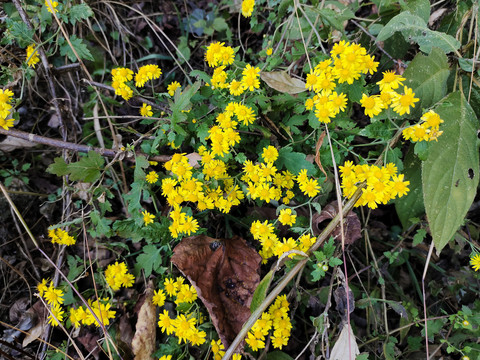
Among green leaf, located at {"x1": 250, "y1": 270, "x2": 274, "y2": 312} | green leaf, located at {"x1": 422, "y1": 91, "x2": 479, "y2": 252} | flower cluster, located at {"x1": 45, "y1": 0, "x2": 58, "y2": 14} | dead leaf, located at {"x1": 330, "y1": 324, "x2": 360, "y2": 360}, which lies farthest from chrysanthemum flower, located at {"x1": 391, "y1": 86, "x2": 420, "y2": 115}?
flower cluster, located at {"x1": 45, "y1": 0, "x2": 58, "y2": 14}

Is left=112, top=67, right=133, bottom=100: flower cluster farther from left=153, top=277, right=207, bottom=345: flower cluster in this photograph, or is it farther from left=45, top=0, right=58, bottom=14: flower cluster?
left=153, top=277, right=207, bottom=345: flower cluster

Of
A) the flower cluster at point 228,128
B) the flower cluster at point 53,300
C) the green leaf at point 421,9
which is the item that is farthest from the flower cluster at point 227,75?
the flower cluster at point 53,300

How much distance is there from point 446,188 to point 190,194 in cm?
135

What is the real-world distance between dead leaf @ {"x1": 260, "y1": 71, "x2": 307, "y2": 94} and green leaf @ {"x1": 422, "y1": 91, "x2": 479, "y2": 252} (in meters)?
0.74

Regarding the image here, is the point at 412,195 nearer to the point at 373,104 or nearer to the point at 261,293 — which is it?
the point at 373,104

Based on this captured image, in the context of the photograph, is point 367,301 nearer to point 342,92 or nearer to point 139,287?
point 342,92

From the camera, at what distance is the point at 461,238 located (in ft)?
7.34

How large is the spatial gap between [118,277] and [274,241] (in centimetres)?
102

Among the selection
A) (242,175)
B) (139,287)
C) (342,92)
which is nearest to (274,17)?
(342,92)

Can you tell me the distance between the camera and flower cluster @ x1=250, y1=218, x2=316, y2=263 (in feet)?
6.56

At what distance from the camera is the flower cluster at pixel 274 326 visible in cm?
206

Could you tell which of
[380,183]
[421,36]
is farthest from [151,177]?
[421,36]

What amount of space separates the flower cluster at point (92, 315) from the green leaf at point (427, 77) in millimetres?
2121

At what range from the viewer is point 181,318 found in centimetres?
212
